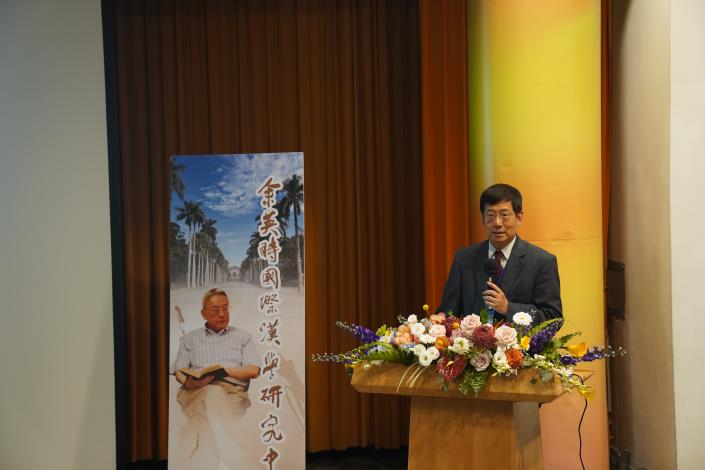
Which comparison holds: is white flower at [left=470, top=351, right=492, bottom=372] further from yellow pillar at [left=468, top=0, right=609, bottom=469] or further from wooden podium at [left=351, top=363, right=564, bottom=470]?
yellow pillar at [left=468, top=0, right=609, bottom=469]

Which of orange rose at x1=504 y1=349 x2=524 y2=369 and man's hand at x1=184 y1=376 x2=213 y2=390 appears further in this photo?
man's hand at x1=184 y1=376 x2=213 y2=390

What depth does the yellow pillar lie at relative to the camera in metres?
3.53

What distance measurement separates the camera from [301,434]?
141 inches

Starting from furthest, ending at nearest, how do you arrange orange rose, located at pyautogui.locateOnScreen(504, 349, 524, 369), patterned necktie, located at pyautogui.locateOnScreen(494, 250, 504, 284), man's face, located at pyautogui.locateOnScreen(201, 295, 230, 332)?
man's face, located at pyautogui.locateOnScreen(201, 295, 230, 332) < patterned necktie, located at pyautogui.locateOnScreen(494, 250, 504, 284) < orange rose, located at pyautogui.locateOnScreen(504, 349, 524, 369)

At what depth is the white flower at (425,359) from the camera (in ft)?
7.88

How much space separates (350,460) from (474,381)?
2.27m

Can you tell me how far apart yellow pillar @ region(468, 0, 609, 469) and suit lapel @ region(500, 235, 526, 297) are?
547 millimetres

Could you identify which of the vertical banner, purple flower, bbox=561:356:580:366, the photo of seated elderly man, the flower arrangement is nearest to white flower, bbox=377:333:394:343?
the flower arrangement

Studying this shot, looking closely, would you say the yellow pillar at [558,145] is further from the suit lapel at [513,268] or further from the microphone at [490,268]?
the microphone at [490,268]

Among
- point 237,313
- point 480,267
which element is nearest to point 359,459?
point 237,313

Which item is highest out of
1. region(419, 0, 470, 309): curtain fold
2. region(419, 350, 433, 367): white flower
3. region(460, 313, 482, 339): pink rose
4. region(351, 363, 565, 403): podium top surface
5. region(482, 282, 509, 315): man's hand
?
region(419, 0, 470, 309): curtain fold

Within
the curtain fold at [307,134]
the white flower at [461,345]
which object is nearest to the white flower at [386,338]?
the white flower at [461,345]

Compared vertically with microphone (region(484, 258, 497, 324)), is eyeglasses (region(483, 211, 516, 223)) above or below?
above

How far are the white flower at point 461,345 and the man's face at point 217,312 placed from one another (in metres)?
1.60
